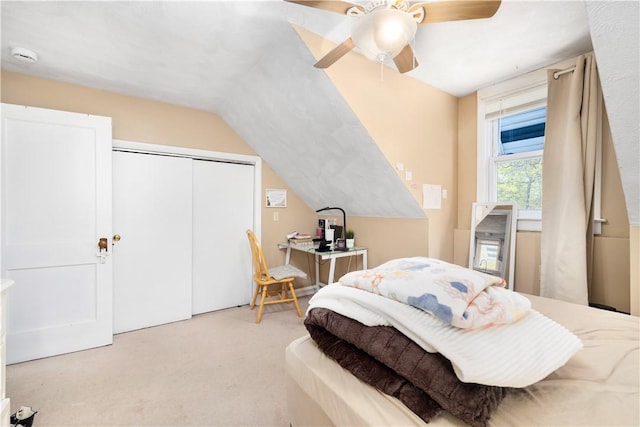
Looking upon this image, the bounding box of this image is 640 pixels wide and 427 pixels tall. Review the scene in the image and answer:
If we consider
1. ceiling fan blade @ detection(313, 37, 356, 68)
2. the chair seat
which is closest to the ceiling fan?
ceiling fan blade @ detection(313, 37, 356, 68)

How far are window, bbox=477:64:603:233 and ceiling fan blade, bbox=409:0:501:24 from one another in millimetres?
1552

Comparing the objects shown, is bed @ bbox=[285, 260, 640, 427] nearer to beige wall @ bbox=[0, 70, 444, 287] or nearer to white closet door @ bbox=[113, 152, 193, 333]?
beige wall @ bbox=[0, 70, 444, 287]

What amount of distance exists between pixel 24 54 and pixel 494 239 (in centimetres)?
411

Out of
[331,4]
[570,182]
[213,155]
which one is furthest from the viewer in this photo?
[213,155]

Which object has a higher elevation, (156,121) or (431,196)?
(156,121)

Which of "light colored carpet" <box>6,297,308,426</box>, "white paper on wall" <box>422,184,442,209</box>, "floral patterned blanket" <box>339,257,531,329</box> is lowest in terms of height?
"light colored carpet" <box>6,297,308,426</box>

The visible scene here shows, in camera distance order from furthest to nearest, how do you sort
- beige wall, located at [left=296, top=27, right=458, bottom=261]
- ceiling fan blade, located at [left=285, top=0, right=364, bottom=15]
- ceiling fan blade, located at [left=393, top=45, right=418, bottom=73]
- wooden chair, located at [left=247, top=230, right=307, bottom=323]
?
wooden chair, located at [left=247, top=230, right=307, bottom=323] < beige wall, located at [left=296, top=27, right=458, bottom=261] < ceiling fan blade, located at [left=393, top=45, right=418, bottom=73] < ceiling fan blade, located at [left=285, top=0, right=364, bottom=15]

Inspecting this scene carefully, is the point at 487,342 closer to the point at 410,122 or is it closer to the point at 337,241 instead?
the point at 410,122

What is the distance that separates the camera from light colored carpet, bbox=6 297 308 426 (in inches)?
62.8

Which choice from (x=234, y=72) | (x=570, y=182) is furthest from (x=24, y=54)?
(x=570, y=182)

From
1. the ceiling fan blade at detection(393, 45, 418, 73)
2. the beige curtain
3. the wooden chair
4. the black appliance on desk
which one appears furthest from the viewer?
the black appliance on desk

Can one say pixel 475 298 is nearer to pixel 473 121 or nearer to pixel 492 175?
pixel 492 175

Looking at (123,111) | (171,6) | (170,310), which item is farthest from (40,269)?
(171,6)

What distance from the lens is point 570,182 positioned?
218cm
